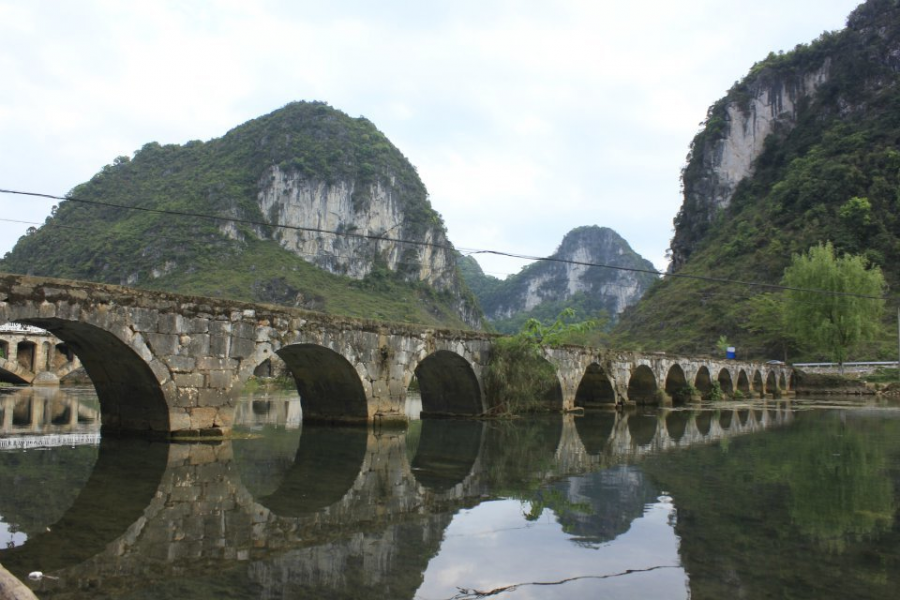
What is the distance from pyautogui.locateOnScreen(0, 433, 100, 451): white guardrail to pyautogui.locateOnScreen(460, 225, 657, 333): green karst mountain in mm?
150765

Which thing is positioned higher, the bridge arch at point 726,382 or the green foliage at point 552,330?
the green foliage at point 552,330

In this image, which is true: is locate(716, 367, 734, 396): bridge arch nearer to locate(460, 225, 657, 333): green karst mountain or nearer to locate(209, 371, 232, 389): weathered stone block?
locate(209, 371, 232, 389): weathered stone block

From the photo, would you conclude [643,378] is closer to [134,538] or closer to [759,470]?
[759,470]

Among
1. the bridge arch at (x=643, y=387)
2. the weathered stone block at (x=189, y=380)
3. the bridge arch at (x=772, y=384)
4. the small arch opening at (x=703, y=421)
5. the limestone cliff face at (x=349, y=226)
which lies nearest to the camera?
the weathered stone block at (x=189, y=380)

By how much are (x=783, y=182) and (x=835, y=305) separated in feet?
106

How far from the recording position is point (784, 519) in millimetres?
5762

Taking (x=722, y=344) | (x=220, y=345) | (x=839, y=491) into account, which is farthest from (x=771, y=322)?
(x=220, y=345)

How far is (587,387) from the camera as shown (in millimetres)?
22109

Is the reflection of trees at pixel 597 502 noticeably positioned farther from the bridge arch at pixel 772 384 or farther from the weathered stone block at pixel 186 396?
the bridge arch at pixel 772 384

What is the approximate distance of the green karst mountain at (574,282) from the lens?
167 meters

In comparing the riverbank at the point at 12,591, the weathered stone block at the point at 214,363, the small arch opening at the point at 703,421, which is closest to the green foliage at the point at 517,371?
the small arch opening at the point at 703,421

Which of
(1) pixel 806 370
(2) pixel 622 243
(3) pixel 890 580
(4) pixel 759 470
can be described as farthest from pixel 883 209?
(2) pixel 622 243

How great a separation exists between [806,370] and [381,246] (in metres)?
66.4

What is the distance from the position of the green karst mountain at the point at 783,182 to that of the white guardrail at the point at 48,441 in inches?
1905
